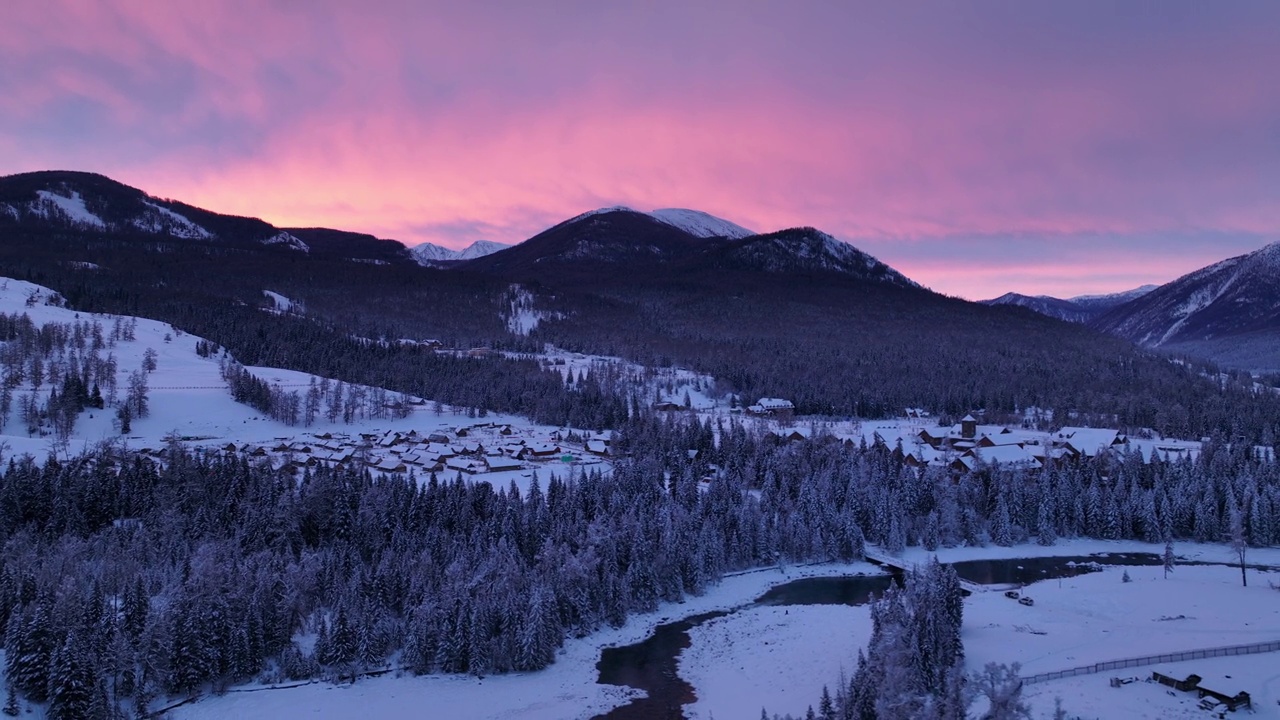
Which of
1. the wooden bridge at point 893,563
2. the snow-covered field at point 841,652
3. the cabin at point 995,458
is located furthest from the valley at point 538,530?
the wooden bridge at point 893,563

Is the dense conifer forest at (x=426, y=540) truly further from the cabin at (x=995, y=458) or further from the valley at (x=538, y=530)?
the cabin at (x=995, y=458)

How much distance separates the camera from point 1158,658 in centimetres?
3319

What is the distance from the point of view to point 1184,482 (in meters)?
68.2

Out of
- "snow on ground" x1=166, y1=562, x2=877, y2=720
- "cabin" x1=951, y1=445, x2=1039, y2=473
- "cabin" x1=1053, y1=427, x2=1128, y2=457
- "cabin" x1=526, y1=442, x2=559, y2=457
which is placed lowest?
"snow on ground" x1=166, y1=562, x2=877, y2=720

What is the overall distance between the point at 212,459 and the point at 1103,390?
135m

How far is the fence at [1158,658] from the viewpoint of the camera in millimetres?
32312

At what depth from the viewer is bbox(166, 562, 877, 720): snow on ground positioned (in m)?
33.1

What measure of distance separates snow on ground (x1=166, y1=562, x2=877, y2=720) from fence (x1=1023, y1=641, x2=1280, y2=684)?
12.3 meters

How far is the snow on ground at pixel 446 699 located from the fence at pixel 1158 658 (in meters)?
12.3

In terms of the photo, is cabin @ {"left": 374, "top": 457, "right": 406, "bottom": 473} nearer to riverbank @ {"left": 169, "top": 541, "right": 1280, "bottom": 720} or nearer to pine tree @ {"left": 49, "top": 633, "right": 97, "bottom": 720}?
riverbank @ {"left": 169, "top": 541, "right": 1280, "bottom": 720}

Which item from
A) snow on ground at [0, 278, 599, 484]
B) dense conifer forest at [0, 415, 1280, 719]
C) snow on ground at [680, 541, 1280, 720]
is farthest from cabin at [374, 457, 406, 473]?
snow on ground at [680, 541, 1280, 720]

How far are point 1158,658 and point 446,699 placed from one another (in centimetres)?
3040

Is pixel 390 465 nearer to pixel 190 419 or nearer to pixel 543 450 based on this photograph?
pixel 543 450

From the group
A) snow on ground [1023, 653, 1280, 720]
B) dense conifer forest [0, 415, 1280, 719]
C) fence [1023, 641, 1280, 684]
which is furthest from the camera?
dense conifer forest [0, 415, 1280, 719]
